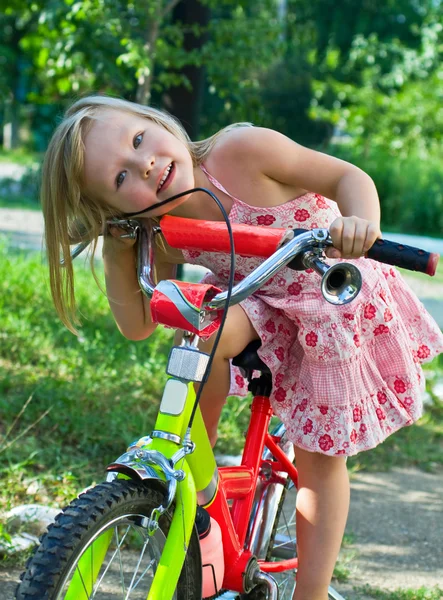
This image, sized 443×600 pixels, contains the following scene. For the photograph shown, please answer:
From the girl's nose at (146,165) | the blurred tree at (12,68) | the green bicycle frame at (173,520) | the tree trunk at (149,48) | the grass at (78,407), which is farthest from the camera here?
the blurred tree at (12,68)

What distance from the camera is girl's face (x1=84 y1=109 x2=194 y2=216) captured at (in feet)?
6.27

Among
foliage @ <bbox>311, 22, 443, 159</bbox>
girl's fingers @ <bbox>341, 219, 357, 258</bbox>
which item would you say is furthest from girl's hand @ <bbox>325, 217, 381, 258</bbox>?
foliage @ <bbox>311, 22, 443, 159</bbox>

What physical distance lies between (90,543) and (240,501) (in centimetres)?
67

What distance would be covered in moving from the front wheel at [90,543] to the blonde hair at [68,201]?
534 mm

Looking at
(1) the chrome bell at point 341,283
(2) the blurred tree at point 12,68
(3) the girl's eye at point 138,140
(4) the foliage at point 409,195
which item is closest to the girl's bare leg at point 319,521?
(1) the chrome bell at point 341,283

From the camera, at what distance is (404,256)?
1647mm

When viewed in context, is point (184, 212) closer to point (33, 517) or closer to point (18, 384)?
point (33, 517)

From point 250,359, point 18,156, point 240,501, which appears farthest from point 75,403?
point 18,156

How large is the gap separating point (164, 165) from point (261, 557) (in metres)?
1.04

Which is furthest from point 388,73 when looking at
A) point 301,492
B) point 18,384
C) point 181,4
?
point 301,492

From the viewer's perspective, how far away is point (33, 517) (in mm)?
2896

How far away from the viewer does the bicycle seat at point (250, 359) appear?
203 cm

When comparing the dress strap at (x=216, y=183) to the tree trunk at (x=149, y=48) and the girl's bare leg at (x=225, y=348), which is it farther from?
the tree trunk at (x=149, y=48)

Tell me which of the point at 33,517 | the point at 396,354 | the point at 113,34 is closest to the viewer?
the point at 396,354
